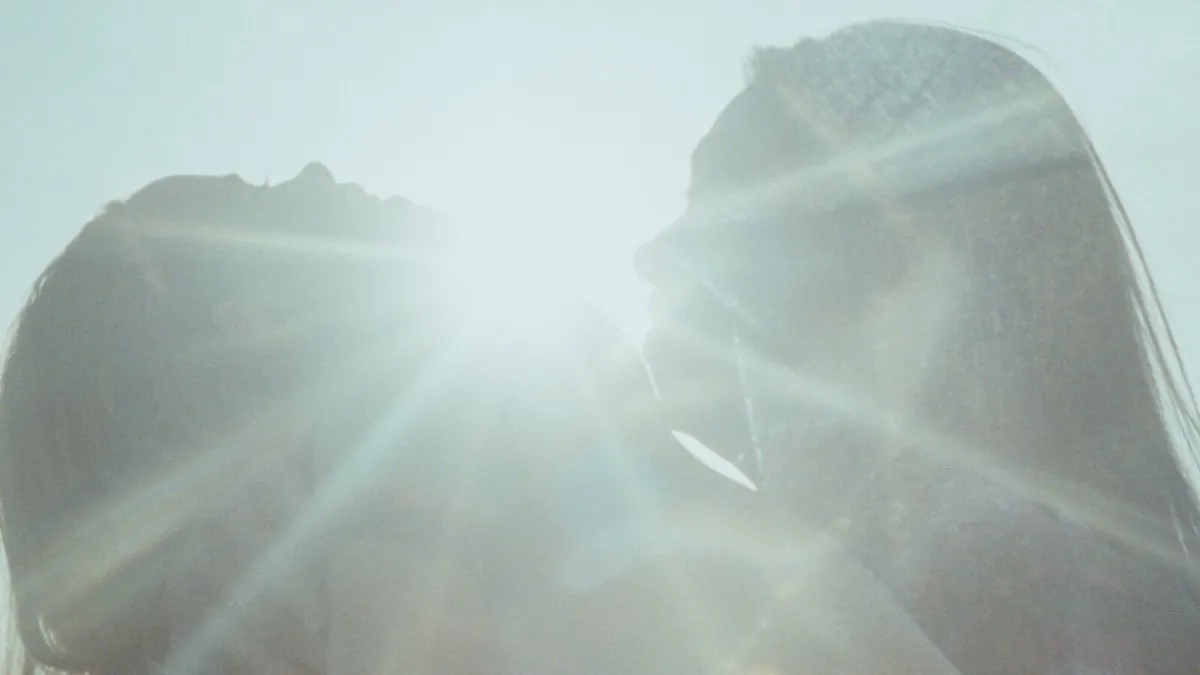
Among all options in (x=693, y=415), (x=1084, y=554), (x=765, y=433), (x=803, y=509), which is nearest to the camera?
(x=1084, y=554)

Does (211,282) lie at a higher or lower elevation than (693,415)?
higher

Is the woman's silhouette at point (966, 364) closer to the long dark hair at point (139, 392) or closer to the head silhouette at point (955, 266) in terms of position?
the head silhouette at point (955, 266)

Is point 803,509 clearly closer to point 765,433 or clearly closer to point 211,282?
point 765,433

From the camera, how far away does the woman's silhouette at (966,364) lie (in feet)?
2.47

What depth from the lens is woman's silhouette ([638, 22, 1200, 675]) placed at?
0.75 meters

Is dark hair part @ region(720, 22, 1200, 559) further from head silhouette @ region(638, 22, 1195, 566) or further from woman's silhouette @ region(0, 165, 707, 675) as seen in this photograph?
woman's silhouette @ region(0, 165, 707, 675)

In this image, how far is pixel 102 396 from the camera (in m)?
0.93

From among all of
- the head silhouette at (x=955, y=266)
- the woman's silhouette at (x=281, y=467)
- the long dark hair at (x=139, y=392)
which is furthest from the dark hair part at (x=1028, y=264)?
the long dark hair at (x=139, y=392)

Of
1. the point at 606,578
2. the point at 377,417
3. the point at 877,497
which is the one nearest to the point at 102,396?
the point at 377,417

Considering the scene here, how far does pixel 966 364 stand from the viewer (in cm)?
83

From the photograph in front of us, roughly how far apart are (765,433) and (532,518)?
30cm

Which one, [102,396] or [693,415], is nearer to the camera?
[102,396]

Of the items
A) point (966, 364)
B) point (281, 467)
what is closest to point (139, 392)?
point (281, 467)

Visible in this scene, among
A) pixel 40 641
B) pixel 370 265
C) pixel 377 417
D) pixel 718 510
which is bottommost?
pixel 40 641
